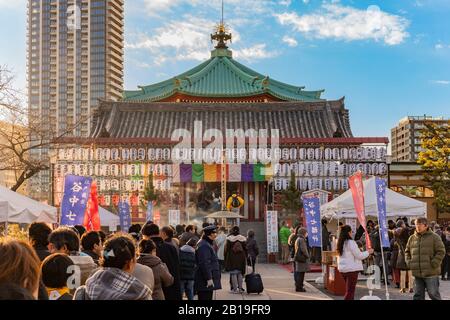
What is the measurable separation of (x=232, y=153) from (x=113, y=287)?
3106 cm

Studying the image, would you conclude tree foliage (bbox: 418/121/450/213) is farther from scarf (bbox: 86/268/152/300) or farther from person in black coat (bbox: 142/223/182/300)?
scarf (bbox: 86/268/152/300)

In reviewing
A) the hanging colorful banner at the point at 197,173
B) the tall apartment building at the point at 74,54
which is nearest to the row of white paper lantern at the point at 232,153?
the hanging colorful banner at the point at 197,173

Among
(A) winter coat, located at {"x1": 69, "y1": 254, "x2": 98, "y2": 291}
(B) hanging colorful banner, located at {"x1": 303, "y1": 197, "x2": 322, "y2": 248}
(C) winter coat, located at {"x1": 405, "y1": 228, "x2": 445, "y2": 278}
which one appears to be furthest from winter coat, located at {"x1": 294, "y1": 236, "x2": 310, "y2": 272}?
(A) winter coat, located at {"x1": 69, "y1": 254, "x2": 98, "y2": 291}

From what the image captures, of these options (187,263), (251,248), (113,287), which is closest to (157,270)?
(113,287)

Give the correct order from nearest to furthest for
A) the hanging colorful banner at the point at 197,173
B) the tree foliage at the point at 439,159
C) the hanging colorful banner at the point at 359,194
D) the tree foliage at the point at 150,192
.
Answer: the hanging colorful banner at the point at 359,194 < the tree foliage at the point at 150,192 < the hanging colorful banner at the point at 197,173 < the tree foliage at the point at 439,159

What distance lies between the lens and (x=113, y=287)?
443 cm

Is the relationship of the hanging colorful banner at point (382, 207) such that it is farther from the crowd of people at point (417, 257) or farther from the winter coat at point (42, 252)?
the winter coat at point (42, 252)

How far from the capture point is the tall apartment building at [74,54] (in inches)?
3910

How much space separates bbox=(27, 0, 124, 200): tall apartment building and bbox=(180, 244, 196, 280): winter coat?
90353 millimetres

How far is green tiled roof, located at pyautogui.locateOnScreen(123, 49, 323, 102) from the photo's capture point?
42.8 metres

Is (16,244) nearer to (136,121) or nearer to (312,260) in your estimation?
(312,260)

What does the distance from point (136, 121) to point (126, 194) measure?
7355 mm

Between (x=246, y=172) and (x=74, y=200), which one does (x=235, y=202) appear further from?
(x=74, y=200)

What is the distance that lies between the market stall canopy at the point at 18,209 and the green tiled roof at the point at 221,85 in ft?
98.6
